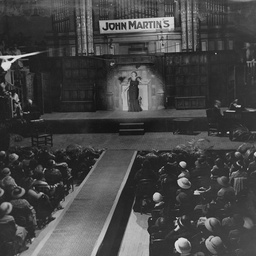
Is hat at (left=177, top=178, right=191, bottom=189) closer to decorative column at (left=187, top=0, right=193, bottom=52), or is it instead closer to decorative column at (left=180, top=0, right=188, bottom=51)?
decorative column at (left=180, top=0, right=188, bottom=51)

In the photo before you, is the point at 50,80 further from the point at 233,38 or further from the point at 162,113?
the point at 233,38

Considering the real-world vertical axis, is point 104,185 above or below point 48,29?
below

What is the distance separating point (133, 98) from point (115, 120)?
581 millimetres

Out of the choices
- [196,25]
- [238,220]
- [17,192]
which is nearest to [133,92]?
[196,25]

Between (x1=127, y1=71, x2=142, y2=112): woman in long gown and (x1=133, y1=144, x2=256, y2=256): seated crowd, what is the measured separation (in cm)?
79

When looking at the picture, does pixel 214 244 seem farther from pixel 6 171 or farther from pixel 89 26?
pixel 89 26

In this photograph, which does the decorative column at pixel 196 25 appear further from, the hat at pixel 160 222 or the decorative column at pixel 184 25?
the hat at pixel 160 222

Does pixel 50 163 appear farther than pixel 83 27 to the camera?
No

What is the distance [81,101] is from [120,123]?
745mm

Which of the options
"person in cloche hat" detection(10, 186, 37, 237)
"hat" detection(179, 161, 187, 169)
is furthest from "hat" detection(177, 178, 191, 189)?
"person in cloche hat" detection(10, 186, 37, 237)

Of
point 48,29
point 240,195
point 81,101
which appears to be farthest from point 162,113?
point 48,29

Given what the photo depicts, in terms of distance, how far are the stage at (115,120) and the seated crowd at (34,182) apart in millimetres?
362

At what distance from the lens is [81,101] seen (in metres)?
7.66

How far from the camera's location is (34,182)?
735 centimetres
